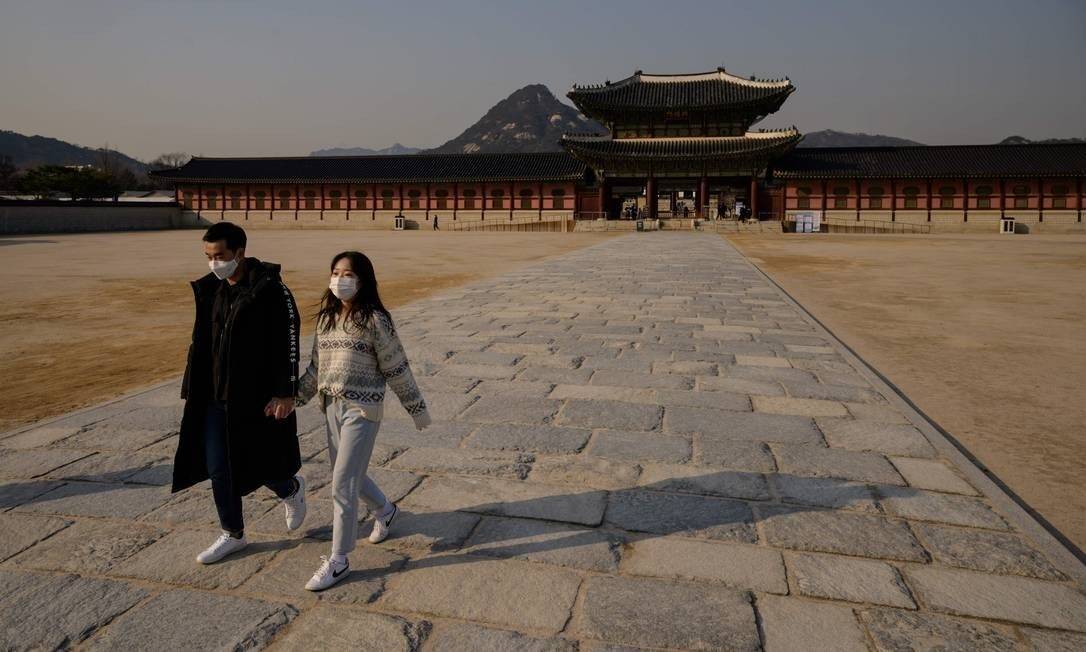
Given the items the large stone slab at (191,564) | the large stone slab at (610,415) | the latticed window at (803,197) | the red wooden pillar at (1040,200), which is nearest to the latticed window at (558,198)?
the latticed window at (803,197)

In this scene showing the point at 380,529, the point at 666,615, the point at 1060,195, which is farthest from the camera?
the point at 1060,195

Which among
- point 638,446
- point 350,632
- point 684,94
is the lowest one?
point 350,632

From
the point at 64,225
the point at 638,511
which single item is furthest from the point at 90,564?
the point at 64,225

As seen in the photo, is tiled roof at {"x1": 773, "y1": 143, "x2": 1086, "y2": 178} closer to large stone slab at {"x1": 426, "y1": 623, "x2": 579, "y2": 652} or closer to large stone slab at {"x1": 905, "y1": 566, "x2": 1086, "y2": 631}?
large stone slab at {"x1": 905, "y1": 566, "x2": 1086, "y2": 631}

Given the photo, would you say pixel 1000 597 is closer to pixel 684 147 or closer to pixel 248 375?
pixel 248 375

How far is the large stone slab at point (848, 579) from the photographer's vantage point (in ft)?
8.18

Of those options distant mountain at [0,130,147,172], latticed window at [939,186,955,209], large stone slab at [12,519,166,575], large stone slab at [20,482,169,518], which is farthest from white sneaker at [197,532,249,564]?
distant mountain at [0,130,147,172]

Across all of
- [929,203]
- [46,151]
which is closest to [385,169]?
[929,203]

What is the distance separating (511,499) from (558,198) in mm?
39206

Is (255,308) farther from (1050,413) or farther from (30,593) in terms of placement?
(1050,413)

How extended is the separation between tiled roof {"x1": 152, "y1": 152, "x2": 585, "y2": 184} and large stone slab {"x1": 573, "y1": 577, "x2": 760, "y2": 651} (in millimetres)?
38887

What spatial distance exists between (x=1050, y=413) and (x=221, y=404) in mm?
5474

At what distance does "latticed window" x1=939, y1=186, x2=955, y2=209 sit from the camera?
123ft

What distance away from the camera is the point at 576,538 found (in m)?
2.95
